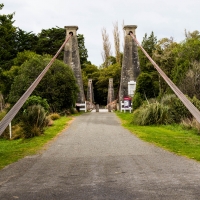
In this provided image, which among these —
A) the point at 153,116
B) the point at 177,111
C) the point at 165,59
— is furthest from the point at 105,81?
the point at 153,116

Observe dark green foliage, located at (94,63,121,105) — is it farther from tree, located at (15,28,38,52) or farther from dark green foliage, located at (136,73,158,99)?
dark green foliage, located at (136,73,158,99)

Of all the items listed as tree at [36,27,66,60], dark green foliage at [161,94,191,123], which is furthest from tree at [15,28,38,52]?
dark green foliage at [161,94,191,123]

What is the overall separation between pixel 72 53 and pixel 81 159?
91.3 ft

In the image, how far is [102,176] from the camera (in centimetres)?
598

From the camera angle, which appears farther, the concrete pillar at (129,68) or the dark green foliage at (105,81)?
the dark green foliage at (105,81)

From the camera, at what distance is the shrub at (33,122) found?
548 inches

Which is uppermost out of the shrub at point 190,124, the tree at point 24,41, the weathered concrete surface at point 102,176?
the tree at point 24,41

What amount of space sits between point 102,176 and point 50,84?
2087cm

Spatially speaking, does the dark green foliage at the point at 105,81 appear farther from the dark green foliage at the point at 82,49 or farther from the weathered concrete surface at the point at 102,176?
the weathered concrete surface at the point at 102,176

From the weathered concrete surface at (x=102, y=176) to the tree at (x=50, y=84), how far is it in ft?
54.3

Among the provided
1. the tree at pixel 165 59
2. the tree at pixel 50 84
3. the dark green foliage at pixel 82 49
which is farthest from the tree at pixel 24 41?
the tree at pixel 50 84

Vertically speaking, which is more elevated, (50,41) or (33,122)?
(50,41)

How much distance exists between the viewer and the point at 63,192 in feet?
16.3

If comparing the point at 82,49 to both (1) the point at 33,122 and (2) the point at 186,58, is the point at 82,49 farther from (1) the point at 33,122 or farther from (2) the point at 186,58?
(1) the point at 33,122
